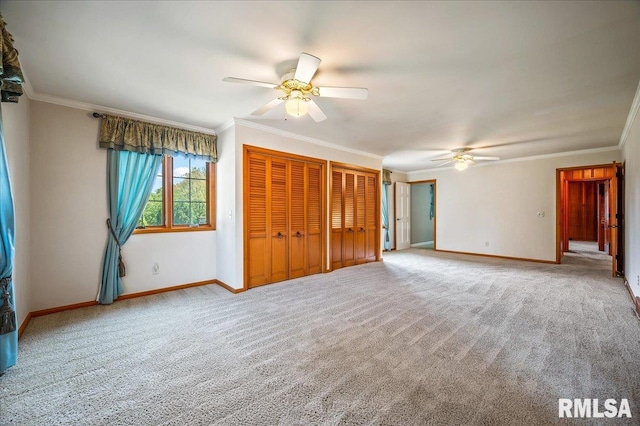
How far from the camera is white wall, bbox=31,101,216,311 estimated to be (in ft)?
9.97

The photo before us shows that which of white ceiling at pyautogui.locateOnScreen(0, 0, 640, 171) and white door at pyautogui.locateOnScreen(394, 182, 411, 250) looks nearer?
white ceiling at pyautogui.locateOnScreen(0, 0, 640, 171)

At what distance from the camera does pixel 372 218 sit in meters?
6.10

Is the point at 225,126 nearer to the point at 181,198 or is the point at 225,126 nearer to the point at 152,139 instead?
the point at 152,139

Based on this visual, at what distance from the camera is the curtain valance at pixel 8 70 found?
1.69m

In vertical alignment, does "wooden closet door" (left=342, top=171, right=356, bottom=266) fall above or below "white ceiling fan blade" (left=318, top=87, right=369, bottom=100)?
below

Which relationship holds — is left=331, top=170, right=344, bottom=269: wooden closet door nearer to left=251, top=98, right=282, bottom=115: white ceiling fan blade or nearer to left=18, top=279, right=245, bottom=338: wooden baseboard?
left=18, top=279, right=245, bottom=338: wooden baseboard

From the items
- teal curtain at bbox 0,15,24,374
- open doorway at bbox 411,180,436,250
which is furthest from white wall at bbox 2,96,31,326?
open doorway at bbox 411,180,436,250

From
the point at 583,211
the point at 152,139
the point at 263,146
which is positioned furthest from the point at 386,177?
the point at 583,211

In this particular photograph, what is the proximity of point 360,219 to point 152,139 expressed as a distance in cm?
400

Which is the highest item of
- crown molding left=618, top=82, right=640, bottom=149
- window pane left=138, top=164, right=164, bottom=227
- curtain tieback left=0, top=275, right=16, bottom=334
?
crown molding left=618, top=82, right=640, bottom=149

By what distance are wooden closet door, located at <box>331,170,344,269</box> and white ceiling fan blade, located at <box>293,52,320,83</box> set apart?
3.06 m

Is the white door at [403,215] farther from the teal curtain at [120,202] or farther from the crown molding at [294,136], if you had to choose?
the teal curtain at [120,202]

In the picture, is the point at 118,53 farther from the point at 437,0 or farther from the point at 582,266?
the point at 582,266

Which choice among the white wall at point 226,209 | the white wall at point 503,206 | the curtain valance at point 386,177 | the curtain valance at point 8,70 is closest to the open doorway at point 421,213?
the white wall at point 503,206
